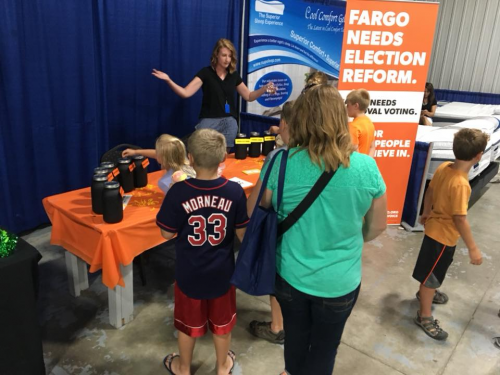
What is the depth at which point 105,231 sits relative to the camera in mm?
1863

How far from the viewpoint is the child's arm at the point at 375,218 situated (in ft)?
4.34

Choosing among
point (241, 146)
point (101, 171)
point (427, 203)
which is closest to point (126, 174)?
point (101, 171)

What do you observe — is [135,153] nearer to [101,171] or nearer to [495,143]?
[101,171]

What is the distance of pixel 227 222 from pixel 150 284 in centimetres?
Result: 131

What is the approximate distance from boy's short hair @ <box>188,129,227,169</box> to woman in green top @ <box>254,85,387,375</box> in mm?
290

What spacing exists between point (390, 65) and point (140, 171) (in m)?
Result: 2.16

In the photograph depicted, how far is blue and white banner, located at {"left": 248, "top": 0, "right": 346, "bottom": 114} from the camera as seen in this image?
16.2 feet

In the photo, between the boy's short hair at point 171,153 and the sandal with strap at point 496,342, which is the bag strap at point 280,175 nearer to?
the boy's short hair at point 171,153

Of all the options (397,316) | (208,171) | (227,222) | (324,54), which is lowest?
(397,316)

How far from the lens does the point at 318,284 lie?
4.21ft

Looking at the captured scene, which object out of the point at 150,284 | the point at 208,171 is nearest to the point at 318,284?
the point at 208,171

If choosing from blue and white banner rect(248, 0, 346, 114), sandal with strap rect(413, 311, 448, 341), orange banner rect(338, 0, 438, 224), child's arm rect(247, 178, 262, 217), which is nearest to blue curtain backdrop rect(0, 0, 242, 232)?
blue and white banner rect(248, 0, 346, 114)

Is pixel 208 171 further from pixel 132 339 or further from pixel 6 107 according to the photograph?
pixel 6 107

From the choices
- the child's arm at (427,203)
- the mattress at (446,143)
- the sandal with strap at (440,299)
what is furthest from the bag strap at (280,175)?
the mattress at (446,143)
